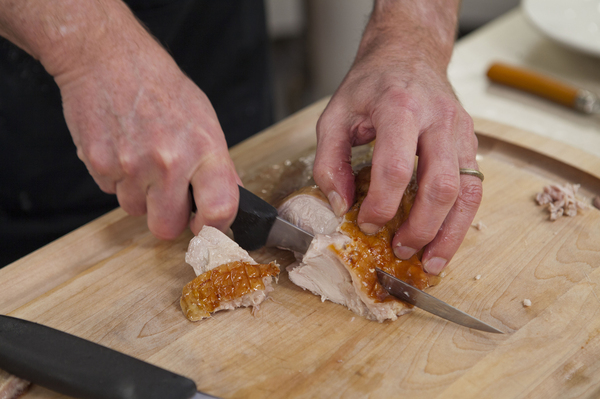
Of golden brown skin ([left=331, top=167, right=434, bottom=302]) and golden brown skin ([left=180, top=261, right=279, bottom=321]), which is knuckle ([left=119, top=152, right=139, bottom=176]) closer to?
golden brown skin ([left=180, top=261, right=279, bottom=321])

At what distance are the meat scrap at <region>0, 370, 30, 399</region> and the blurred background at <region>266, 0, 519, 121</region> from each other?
3713 mm

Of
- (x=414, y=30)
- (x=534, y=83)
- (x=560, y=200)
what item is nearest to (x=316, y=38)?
(x=534, y=83)

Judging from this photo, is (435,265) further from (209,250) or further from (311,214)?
(209,250)

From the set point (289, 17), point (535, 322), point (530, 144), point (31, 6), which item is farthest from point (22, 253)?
point (289, 17)

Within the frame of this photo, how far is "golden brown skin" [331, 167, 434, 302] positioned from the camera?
1.69m

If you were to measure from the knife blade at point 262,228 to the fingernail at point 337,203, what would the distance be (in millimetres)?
130

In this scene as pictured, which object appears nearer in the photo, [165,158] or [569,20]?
[165,158]

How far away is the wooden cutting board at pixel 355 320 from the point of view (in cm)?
149

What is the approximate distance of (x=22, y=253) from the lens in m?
2.67

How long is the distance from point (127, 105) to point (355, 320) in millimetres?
1045

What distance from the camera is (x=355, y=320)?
5.57 feet

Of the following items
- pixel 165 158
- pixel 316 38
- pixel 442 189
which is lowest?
pixel 316 38

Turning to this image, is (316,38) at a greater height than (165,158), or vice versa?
(165,158)

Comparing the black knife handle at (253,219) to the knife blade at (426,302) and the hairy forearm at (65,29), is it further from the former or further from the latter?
the hairy forearm at (65,29)
